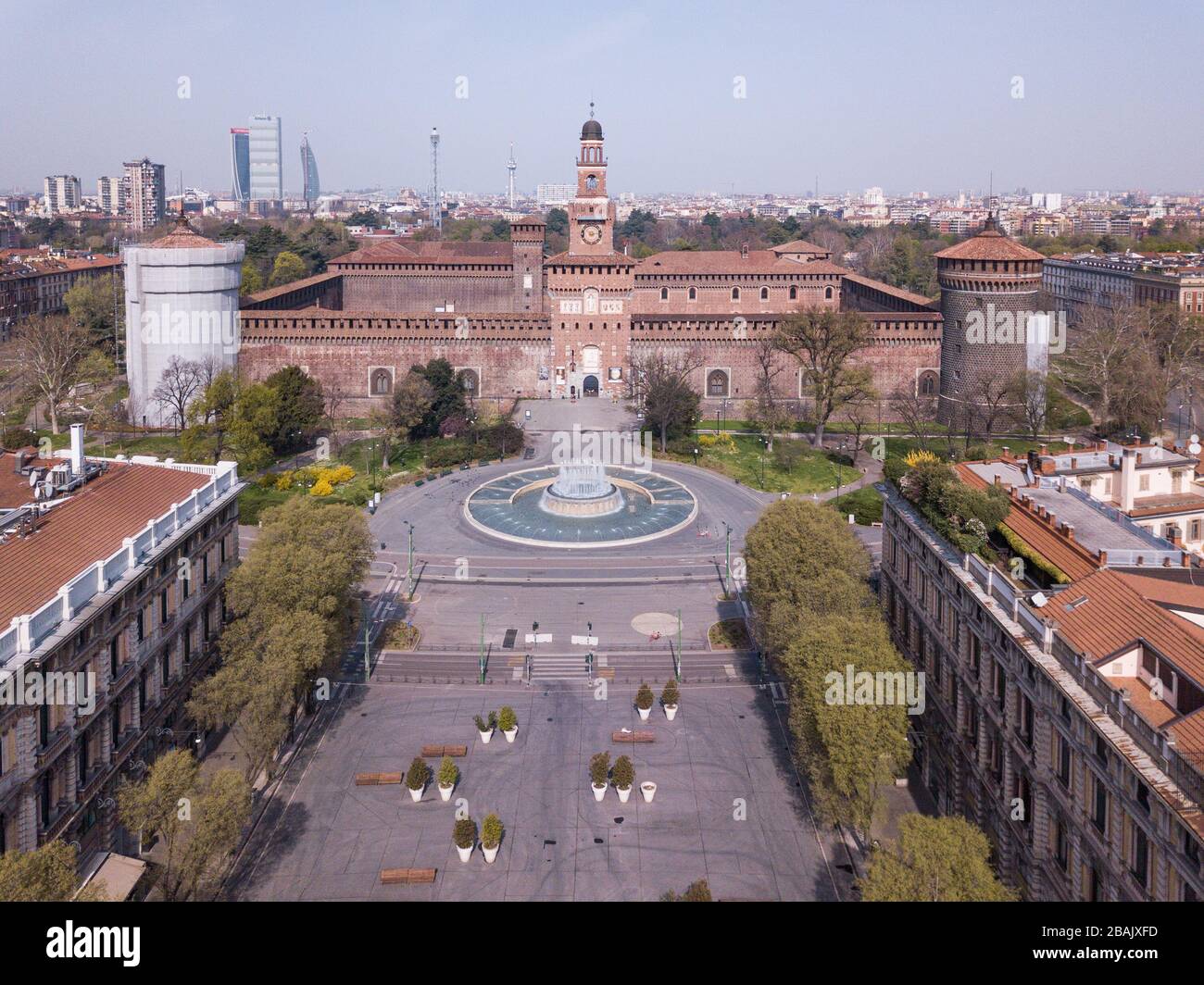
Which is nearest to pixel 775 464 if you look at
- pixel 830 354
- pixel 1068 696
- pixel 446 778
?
pixel 830 354

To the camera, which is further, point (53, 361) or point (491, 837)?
point (53, 361)

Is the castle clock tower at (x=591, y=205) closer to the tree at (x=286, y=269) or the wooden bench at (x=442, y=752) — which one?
the tree at (x=286, y=269)

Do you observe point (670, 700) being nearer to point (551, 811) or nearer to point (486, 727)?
point (486, 727)

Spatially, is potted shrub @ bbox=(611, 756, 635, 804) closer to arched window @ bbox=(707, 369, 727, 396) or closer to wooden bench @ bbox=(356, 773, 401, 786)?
wooden bench @ bbox=(356, 773, 401, 786)

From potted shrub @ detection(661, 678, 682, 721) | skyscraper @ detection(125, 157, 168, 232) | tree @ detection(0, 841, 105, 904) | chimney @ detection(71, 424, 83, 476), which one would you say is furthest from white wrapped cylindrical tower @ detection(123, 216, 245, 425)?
skyscraper @ detection(125, 157, 168, 232)

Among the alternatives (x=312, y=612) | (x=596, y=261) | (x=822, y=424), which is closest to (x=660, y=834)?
(x=312, y=612)
